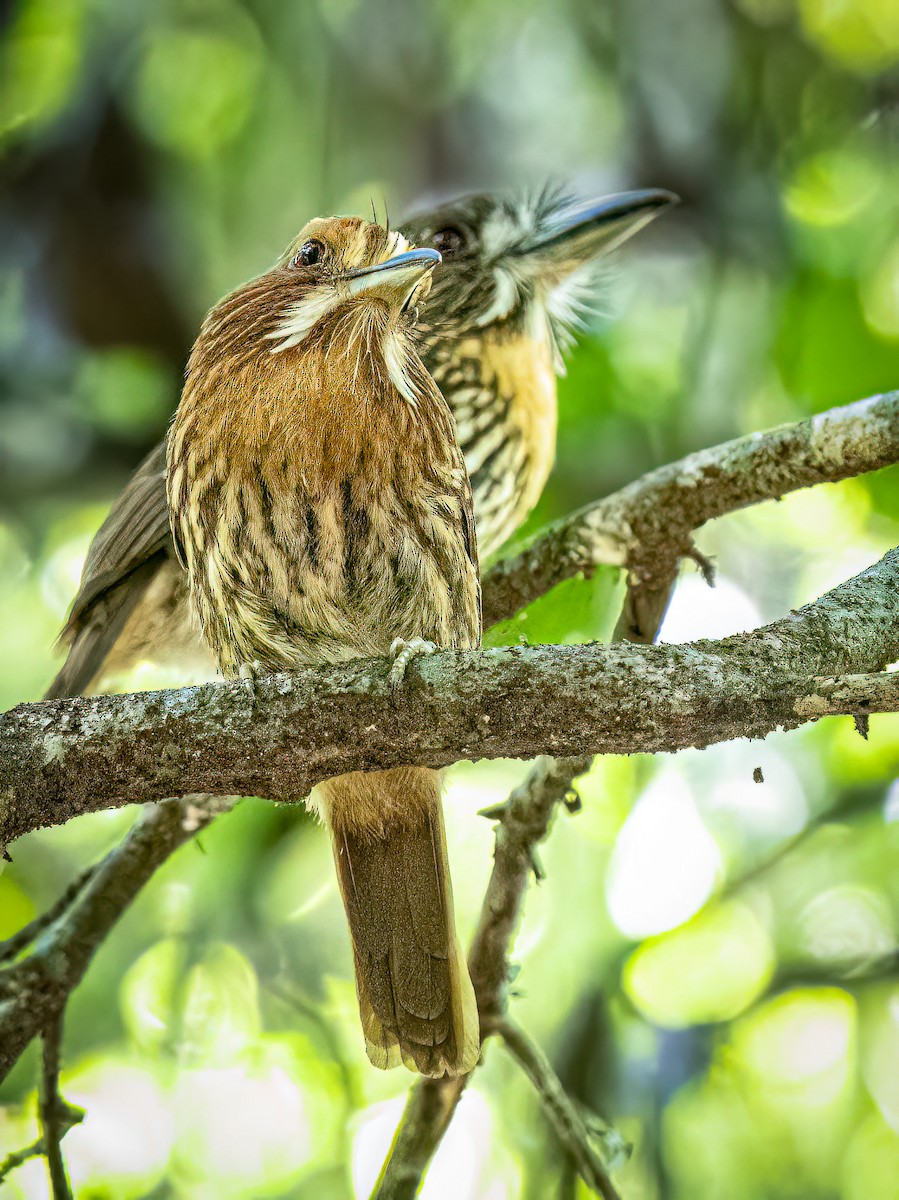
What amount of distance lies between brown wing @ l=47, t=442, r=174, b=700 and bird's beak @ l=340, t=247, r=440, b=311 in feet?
2.77

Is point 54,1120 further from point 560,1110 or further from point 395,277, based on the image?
point 395,277

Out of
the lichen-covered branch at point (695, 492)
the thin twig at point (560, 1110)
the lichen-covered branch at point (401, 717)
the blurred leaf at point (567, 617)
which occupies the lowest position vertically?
the thin twig at point (560, 1110)

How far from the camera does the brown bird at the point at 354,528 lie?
2.26 metres

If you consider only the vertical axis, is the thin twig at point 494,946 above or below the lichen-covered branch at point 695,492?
below

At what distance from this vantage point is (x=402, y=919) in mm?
2375

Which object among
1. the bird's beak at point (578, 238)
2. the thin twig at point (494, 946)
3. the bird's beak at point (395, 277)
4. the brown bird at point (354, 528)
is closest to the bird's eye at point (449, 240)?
the bird's beak at point (578, 238)

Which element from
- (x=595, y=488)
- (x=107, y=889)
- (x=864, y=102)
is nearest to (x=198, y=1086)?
(x=107, y=889)

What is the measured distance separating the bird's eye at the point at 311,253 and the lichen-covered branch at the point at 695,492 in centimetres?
83

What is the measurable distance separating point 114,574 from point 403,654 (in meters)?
1.27

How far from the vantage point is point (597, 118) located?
3.91 metres

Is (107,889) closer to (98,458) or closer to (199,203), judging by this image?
(98,458)

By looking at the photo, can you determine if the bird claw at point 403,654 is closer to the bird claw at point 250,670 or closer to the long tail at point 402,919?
the bird claw at point 250,670

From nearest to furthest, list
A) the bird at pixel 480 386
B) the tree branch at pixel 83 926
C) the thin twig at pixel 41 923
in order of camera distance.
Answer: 1. the tree branch at pixel 83 926
2. the thin twig at pixel 41 923
3. the bird at pixel 480 386

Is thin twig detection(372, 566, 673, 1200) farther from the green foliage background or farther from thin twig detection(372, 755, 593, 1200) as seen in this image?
the green foliage background
